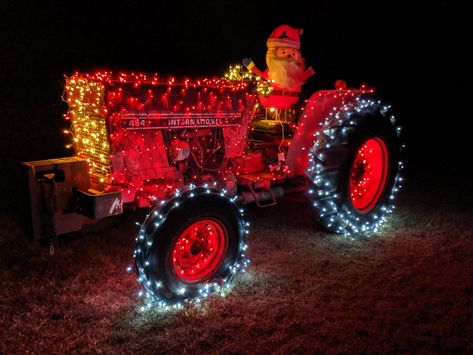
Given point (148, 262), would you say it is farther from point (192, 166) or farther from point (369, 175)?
point (369, 175)

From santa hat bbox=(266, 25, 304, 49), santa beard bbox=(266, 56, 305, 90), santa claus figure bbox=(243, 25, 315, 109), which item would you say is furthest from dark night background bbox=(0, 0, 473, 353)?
santa hat bbox=(266, 25, 304, 49)

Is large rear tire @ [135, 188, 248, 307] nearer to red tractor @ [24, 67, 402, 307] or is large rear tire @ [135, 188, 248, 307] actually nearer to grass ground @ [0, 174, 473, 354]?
red tractor @ [24, 67, 402, 307]

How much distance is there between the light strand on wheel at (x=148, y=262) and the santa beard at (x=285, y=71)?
224 centimetres

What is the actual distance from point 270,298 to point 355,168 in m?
2.52

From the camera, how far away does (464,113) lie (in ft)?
49.4

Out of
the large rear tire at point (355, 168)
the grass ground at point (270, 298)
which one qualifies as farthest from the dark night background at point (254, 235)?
the large rear tire at point (355, 168)

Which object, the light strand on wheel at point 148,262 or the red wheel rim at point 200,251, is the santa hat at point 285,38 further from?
the red wheel rim at point 200,251

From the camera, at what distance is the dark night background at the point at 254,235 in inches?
145

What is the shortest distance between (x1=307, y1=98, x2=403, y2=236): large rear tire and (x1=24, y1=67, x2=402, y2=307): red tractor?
0.02m

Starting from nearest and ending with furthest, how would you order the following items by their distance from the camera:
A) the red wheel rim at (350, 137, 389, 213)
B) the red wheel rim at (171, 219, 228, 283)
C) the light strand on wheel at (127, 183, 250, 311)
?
the light strand on wheel at (127, 183, 250, 311)
the red wheel rim at (171, 219, 228, 283)
the red wheel rim at (350, 137, 389, 213)

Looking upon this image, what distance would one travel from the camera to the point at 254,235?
19.1 feet

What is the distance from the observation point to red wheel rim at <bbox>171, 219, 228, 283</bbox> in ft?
13.8

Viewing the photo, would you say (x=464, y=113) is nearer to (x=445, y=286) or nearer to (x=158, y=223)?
(x=445, y=286)

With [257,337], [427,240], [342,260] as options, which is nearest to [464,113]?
[427,240]
